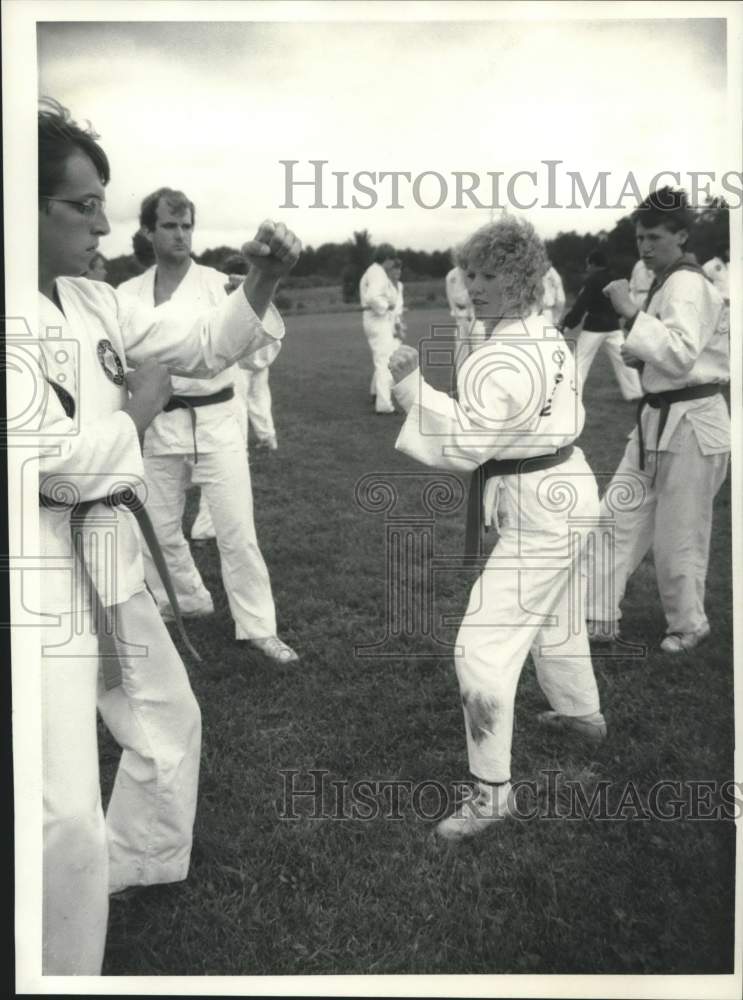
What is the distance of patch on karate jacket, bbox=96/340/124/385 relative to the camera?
2.25m

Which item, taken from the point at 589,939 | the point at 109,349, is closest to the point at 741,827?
the point at 589,939

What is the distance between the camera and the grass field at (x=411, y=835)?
2.51m

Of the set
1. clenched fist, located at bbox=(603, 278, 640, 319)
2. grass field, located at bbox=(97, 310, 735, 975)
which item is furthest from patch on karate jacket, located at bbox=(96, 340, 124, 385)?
clenched fist, located at bbox=(603, 278, 640, 319)

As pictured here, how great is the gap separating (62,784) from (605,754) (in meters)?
2.00

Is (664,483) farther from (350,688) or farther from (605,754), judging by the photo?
(350,688)

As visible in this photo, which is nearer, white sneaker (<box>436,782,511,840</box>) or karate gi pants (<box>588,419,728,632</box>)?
white sneaker (<box>436,782,511,840</box>)

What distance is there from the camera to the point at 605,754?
3.31m

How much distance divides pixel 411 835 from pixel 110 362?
173cm

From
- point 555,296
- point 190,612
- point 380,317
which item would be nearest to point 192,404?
point 190,612

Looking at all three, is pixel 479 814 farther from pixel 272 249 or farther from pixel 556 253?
pixel 556 253

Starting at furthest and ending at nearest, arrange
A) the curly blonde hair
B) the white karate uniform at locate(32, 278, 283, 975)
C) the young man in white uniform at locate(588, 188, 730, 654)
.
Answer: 1. the young man in white uniform at locate(588, 188, 730, 654)
2. the curly blonde hair
3. the white karate uniform at locate(32, 278, 283, 975)

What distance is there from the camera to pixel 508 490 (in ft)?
9.77

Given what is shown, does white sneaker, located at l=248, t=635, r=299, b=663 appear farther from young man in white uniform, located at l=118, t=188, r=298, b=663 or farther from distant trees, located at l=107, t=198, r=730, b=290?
distant trees, located at l=107, t=198, r=730, b=290

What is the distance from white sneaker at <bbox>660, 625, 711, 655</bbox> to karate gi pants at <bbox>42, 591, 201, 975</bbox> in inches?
93.7
